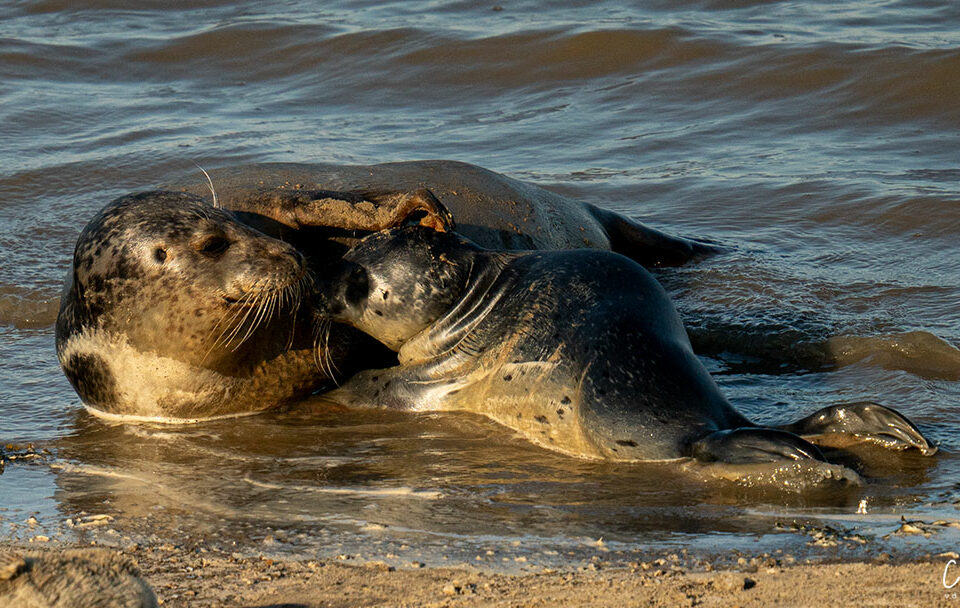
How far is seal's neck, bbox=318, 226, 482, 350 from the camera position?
4816 millimetres

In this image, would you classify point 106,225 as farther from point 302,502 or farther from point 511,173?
point 511,173

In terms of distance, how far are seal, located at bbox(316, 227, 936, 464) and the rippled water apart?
0.13 m

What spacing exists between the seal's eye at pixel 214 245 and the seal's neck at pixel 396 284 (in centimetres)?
38

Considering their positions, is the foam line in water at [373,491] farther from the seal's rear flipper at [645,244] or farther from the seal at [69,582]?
the seal's rear flipper at [645,244]

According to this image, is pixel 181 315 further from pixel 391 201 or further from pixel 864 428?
pixel 864 428

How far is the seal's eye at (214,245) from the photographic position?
187 inches

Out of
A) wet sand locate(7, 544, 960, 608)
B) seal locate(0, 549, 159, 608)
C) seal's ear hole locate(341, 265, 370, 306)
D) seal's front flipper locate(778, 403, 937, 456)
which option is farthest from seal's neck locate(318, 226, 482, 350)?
seal locate(0, 549, 159, 608)

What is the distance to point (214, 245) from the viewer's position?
15.7 ft

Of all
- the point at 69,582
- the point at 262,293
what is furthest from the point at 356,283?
the point at 69,582

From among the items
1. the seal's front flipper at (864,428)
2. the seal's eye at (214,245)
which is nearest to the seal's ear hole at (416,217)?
the seal's eye at (214,245)

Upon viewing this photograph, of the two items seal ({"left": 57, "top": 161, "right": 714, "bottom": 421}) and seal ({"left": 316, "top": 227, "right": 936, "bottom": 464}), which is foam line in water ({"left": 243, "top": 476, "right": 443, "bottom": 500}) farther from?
seal ({"left": 57, "top": 161, "right": 714, "bottom": 421})

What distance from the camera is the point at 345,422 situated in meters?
4.93

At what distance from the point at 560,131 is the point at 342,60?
9.51ft

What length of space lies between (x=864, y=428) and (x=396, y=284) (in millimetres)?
1687
